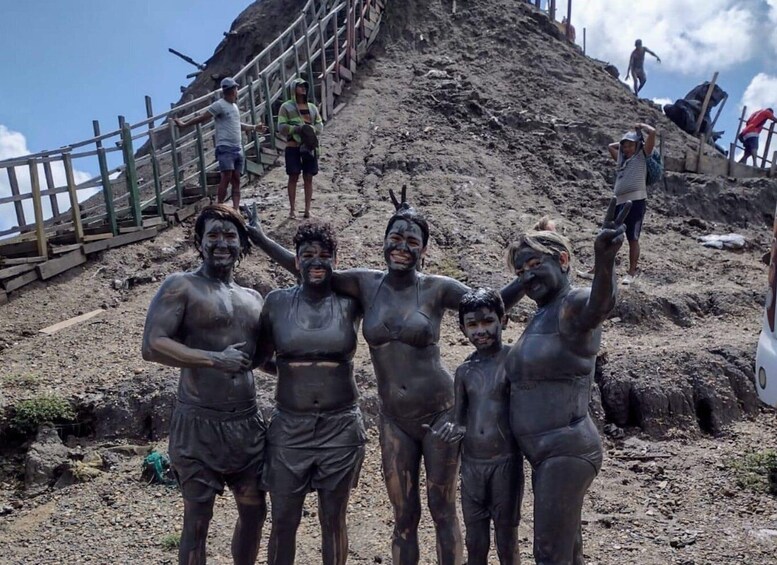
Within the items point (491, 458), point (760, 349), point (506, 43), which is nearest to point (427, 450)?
point (491, 458)

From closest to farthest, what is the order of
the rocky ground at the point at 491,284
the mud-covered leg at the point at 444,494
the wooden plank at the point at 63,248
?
1. the mud-covered leg at the point at 444,494
2. the rocky ground at the point at 491,284
3. the wooden plank at the point at 63,248

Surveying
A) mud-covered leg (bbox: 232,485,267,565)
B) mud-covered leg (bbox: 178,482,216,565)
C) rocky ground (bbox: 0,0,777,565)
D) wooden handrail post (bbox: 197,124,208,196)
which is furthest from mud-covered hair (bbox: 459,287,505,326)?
wooden handrail post (bbox: 197,124,208,196)

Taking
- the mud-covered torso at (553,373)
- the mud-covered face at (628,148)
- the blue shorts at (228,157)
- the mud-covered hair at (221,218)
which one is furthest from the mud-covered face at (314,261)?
the mud-covered face at (628,148)

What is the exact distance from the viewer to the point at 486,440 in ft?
11.4

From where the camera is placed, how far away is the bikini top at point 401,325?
12.3ft

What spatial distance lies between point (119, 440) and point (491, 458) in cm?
455

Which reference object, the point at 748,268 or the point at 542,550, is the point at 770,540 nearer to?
the point at 542,550

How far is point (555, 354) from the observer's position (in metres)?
3.31

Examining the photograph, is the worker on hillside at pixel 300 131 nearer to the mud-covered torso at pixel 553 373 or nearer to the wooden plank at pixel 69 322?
the wooden plank at pixel 69 322

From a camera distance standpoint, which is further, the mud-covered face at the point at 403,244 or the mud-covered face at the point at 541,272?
the mud-covered face at the point at 403,244

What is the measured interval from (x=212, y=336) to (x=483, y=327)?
54.2 inches

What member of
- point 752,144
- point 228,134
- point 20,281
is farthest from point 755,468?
point 752,144

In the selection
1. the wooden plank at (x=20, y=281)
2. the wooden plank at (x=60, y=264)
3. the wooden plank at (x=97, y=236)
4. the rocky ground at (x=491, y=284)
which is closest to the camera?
the rocky ground at (x=491, y=284)

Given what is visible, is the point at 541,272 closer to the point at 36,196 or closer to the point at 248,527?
the point at 248,527
